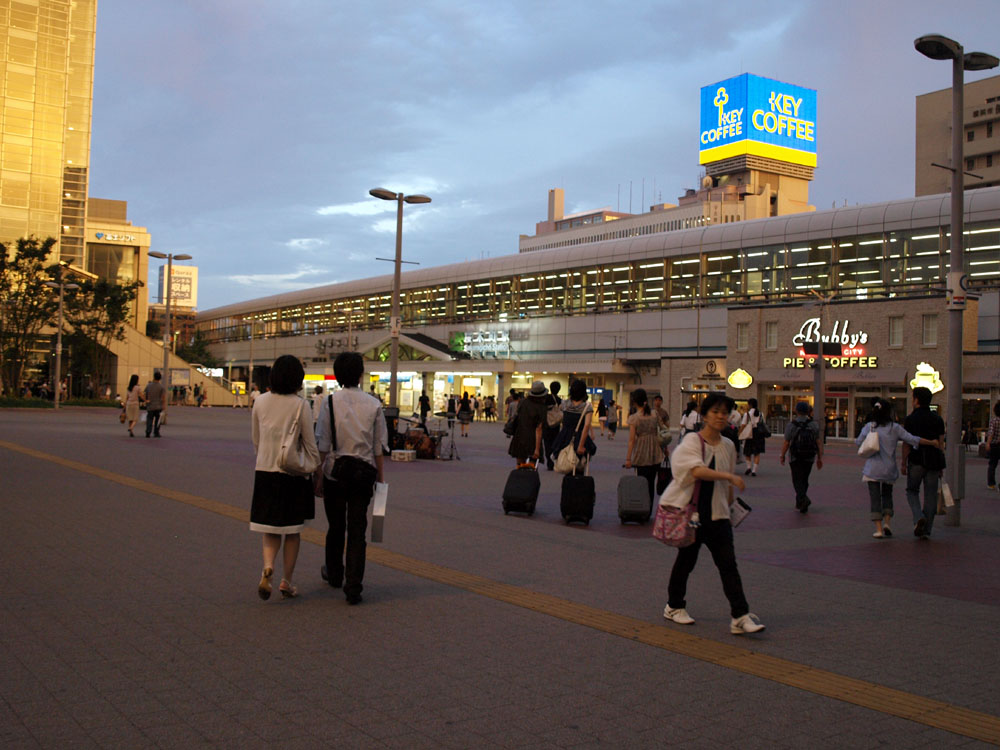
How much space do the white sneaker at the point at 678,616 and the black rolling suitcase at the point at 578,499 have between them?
17.4 feet

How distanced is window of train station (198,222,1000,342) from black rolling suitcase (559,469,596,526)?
3602cm

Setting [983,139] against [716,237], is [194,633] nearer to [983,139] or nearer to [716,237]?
[716,237]

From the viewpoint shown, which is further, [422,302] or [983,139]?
[983,139]

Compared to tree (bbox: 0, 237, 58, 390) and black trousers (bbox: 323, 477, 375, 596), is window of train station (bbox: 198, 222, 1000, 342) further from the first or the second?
black trousers (bbox: 323, 477, 375, 596)

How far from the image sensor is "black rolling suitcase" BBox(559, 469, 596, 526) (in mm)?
12320

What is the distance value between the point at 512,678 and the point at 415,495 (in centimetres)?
939

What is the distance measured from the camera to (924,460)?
1214 centimetres

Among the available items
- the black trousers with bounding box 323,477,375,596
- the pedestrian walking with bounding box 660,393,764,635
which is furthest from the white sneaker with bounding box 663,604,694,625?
the black trousers with bounding box 323,477,375,596

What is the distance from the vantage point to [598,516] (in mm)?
13477

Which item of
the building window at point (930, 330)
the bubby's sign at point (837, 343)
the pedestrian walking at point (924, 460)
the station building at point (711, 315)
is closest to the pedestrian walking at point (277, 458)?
the pedestrian walking at point (924, 460)

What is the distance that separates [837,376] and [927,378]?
216 inches

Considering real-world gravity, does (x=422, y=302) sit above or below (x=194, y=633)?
above

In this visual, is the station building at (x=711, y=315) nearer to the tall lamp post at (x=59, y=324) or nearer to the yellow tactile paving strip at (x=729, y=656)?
the yellow tactile paving strip at (x=729, y=656)

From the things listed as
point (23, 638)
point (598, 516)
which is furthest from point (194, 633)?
point (598, 516)
